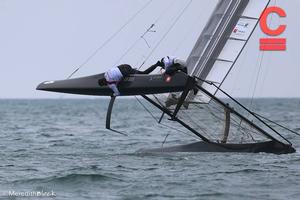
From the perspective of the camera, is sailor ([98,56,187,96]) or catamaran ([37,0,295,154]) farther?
catamaran ([37,0,295,154])

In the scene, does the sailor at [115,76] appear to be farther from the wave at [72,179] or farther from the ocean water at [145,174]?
the wave at [72,179]

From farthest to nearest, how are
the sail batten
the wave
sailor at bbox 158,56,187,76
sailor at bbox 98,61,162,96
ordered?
the sail batten → sailor at bbox 98,61,162,96 → sailor at bbox 158,56,187,76 → the wave

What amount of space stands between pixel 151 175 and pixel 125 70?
293 centimetres

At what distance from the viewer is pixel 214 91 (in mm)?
17969

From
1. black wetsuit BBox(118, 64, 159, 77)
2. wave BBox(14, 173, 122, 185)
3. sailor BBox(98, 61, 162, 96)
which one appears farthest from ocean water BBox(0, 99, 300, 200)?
black wetsuit BBox(118, 64, 159, 77)

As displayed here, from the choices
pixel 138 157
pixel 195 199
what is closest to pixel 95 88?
pixel 138 157

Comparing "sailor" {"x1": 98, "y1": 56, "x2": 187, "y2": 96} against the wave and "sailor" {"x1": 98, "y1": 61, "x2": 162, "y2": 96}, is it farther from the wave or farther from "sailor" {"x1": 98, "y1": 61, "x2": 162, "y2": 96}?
the wave

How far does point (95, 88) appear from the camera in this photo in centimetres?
1650

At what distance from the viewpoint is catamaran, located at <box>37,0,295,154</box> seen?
16.6 metres

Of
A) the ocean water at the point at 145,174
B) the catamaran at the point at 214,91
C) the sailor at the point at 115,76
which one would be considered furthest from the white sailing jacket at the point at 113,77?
the ocean water at the point at 145,174

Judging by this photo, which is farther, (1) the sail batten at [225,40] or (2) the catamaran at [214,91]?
(1) the sail batten at [225,40]

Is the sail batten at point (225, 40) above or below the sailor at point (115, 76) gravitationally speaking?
above

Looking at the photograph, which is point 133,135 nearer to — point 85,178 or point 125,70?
point 125,70

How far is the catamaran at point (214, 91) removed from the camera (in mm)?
16594
